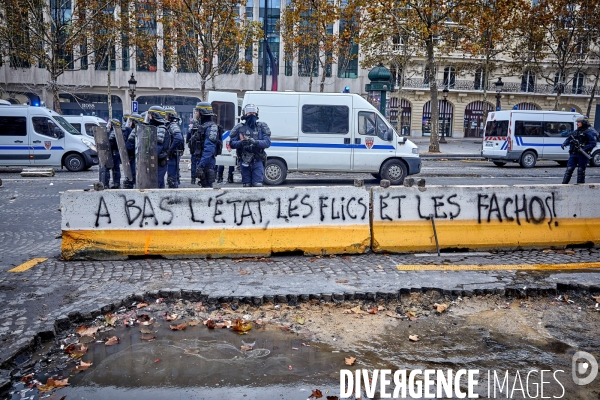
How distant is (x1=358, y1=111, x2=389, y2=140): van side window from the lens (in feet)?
43.4

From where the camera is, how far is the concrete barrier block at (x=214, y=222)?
608 centimetres

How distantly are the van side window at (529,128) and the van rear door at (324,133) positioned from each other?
417 inches

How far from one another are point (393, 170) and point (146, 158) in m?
7.82

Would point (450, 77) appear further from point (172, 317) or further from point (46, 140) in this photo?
point (172, 317)

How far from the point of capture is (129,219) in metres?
6.11

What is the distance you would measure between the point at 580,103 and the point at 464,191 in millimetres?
49514

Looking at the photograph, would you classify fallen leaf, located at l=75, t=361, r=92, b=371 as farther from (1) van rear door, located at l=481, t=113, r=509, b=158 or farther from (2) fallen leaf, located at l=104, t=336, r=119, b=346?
(1) van rear door, located at l=481, t=113, r=509, b=158

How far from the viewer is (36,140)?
17.0m

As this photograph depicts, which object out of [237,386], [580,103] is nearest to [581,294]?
[237,386]

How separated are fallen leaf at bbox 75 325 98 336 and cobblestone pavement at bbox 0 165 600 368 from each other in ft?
0.50

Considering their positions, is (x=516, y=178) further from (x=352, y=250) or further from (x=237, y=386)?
(x=237, y=386)

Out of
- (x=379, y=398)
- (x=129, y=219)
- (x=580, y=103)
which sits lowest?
(x=379, y=398)

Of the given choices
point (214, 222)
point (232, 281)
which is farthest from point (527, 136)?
point (232, 281)

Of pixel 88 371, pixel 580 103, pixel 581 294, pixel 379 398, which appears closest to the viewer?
pixel 379 398
